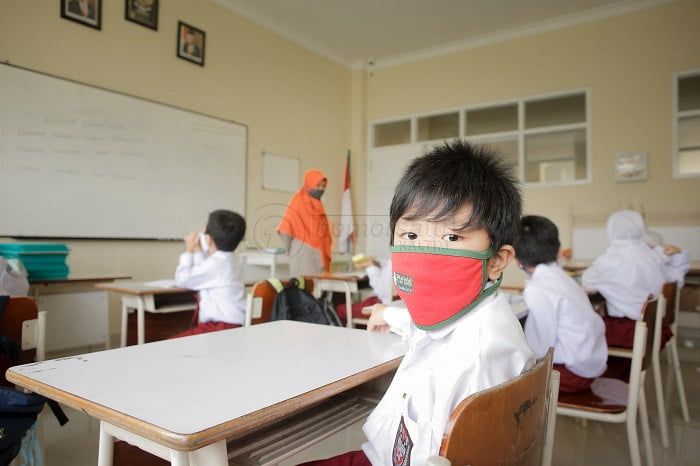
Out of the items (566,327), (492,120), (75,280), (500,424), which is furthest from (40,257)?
(492,120)

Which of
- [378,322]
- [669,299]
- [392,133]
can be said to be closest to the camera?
[378,322]

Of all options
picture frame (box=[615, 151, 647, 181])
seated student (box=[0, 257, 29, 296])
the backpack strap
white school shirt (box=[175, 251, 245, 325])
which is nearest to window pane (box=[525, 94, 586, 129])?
picture frame (box=[615, 151, 647, 181])

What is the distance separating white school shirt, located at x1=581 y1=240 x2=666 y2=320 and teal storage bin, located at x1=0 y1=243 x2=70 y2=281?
3.46 meters

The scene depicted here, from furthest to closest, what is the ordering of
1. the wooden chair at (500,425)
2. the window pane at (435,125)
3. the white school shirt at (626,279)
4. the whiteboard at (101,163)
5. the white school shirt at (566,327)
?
the window pane at (435,125)
the whiteboard at (101,163)
the white school shirt at (626,279)
the white school shirt at (566,327)
the wooden chair at (500,425)

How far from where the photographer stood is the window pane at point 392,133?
6770 mm

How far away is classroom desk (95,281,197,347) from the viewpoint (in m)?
2.71

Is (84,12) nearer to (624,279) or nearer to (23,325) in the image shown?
(23,325)

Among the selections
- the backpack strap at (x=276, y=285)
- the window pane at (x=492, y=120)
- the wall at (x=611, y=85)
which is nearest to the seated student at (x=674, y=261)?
the wall at (x=611, y=85)

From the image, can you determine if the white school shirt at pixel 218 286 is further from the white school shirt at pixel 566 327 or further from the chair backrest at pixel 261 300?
the white school shirt at pixel 566 327

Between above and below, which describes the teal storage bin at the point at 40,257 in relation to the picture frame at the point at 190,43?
below

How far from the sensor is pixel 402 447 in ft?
2.36

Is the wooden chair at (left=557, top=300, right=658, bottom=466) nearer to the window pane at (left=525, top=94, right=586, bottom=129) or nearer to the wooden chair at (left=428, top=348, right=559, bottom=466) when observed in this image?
the wooden chair at (left=428, top=348, right=559, bottom=466)

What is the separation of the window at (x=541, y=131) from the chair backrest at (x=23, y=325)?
4.87m

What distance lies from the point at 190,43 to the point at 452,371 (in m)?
4.97
